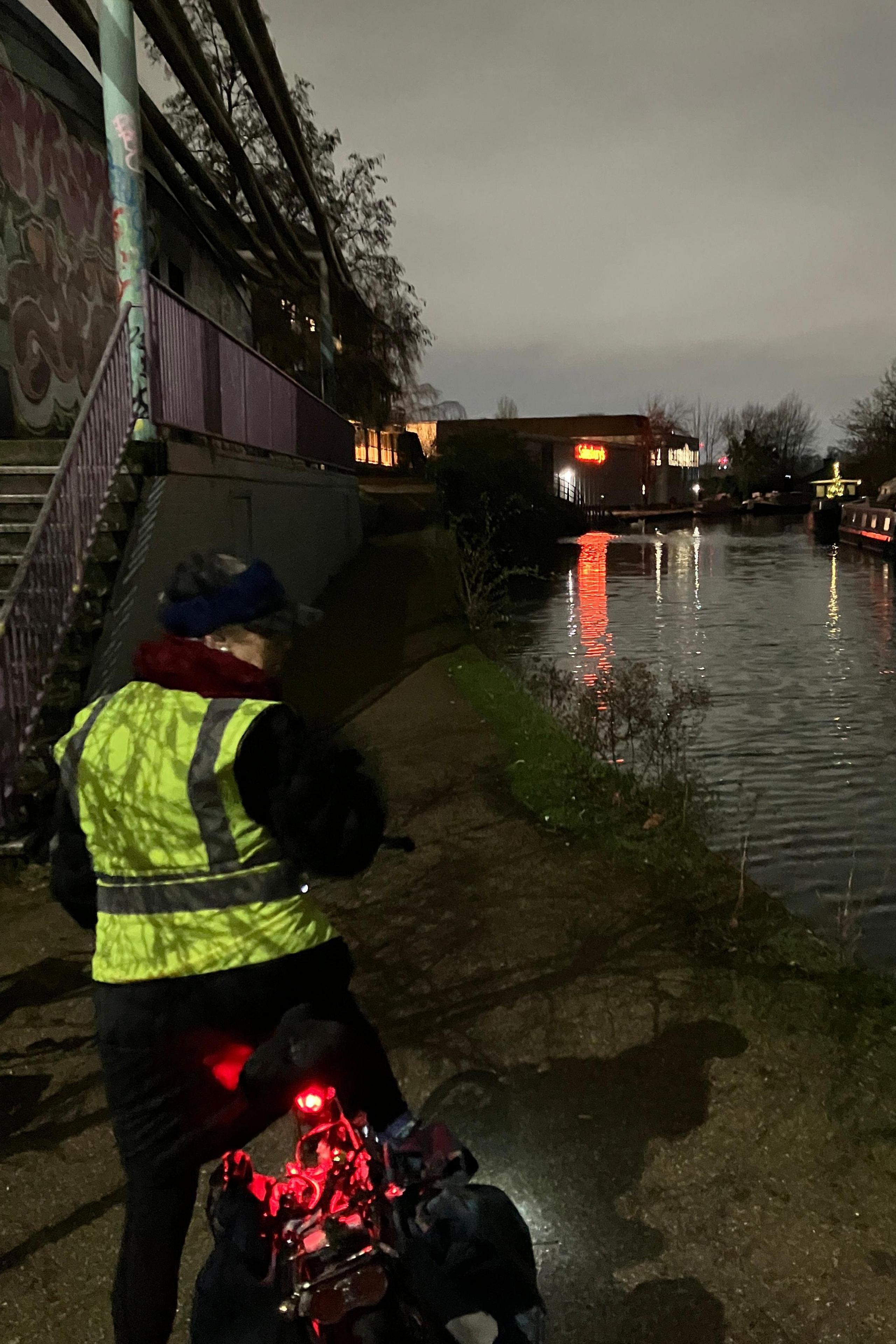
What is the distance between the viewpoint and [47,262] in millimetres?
10328

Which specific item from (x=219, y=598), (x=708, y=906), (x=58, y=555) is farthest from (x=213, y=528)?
(x=219, y=598)

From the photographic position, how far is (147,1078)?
1973mm

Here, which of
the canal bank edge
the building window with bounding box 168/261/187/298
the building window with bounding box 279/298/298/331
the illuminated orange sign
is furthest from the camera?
the illuminated orange sign

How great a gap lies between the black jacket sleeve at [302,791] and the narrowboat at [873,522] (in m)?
28.2

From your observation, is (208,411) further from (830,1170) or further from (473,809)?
(830,1170)

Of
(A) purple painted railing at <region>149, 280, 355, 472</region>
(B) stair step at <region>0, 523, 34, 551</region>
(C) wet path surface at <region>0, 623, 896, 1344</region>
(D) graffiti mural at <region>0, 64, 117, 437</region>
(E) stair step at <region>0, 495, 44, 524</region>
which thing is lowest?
(C) wet path surface at <region>0, 623, 896, 1344</region>

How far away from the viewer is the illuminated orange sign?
226 ft

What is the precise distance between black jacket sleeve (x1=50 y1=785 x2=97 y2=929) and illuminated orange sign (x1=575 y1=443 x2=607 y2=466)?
224 feet

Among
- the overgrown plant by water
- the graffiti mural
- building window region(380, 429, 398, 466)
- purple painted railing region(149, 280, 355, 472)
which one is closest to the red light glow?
the overgrown plant by water

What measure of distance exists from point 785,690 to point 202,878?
381 inches

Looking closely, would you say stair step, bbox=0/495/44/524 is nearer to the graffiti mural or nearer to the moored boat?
the graffiti mural

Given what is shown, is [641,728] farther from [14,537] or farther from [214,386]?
[214,386]

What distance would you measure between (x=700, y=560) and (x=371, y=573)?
1608 cm

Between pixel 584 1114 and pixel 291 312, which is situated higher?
pixel 291 312
